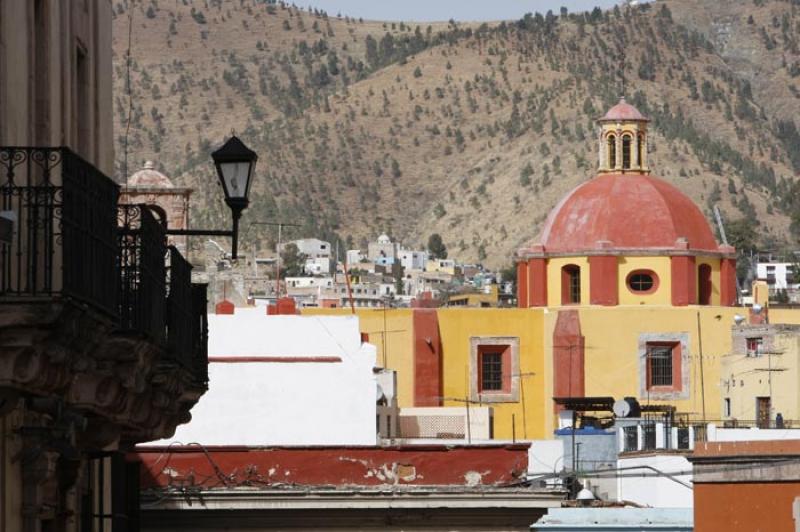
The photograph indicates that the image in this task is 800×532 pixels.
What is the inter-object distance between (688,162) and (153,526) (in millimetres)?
125437

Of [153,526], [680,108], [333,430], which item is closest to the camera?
[153,526]

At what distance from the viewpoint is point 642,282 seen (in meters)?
65.8

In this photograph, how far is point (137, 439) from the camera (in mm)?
16562

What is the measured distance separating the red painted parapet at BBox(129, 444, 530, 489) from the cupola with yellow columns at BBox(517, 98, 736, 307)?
39740mm

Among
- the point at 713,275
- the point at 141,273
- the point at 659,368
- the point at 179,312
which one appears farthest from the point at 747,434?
the point at 141,273

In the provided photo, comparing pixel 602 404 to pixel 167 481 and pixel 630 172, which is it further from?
pixel 167 481

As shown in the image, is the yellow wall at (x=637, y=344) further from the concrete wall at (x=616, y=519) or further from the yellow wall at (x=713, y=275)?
the concrete wall at (x=616, y=519)

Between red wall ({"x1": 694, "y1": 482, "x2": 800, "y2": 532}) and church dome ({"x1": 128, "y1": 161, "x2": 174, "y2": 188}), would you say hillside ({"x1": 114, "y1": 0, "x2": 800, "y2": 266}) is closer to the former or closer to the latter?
church dome ({"x1": 128, "y1": 161, "x2": 174, "y2": 188})

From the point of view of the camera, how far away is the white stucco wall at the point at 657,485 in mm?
44250

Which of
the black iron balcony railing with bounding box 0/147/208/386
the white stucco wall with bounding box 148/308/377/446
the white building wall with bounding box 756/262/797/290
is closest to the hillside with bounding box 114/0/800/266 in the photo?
the white building wall with bounding box 756/262/797/290

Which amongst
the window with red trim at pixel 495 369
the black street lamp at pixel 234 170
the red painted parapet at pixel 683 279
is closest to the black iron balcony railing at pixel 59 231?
the black street lamp at pixel 234 170

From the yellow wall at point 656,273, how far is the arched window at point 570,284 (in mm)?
1127

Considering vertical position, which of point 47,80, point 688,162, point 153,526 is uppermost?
point 688,162

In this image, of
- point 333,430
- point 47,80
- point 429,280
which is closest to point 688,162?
point 429,280
